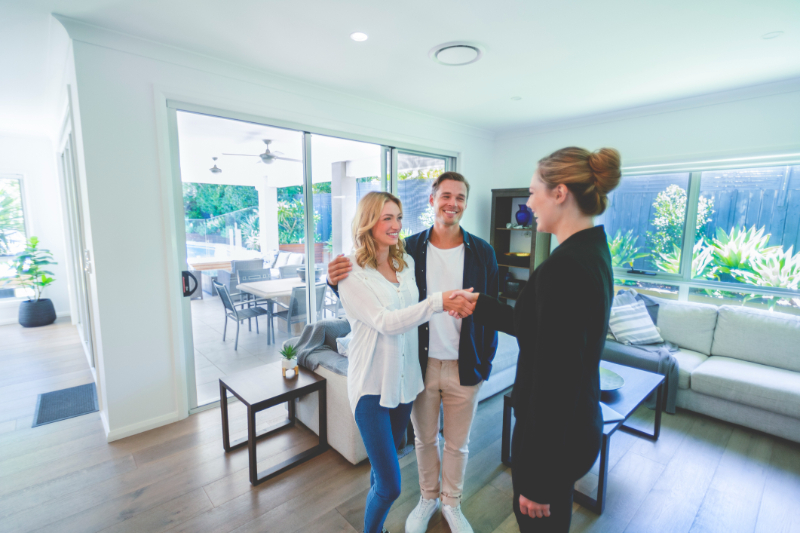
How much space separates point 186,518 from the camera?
189cm

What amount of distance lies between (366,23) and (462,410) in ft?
6.84

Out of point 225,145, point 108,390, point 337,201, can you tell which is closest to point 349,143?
point 337,201

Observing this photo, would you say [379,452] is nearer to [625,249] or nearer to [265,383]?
[265,383]

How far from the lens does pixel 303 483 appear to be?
7.02 feet

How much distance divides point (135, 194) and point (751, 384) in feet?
14.3

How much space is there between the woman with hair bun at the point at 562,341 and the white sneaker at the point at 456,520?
0.79 metres

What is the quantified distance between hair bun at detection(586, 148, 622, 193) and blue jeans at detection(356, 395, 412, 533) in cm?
103

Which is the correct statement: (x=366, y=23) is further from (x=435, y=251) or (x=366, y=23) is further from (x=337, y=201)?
(x=337, y=201)

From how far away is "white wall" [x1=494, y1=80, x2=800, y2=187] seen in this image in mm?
3080

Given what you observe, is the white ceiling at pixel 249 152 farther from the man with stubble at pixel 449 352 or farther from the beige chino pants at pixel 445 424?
the beige chino pants at pixel 445 424

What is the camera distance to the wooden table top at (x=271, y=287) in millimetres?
3418

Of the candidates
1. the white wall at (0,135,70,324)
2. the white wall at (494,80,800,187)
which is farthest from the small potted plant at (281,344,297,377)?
the white wall at (0,135,70,324)

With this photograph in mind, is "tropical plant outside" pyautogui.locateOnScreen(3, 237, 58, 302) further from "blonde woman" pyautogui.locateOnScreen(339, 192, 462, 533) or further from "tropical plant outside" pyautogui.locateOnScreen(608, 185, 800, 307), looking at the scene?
"tropical plant outside" pyautogui.locateOnScreen(608, 185, 800, 307)

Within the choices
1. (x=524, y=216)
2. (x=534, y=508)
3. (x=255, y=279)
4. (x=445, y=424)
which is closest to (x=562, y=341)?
(x=534, y=508)
